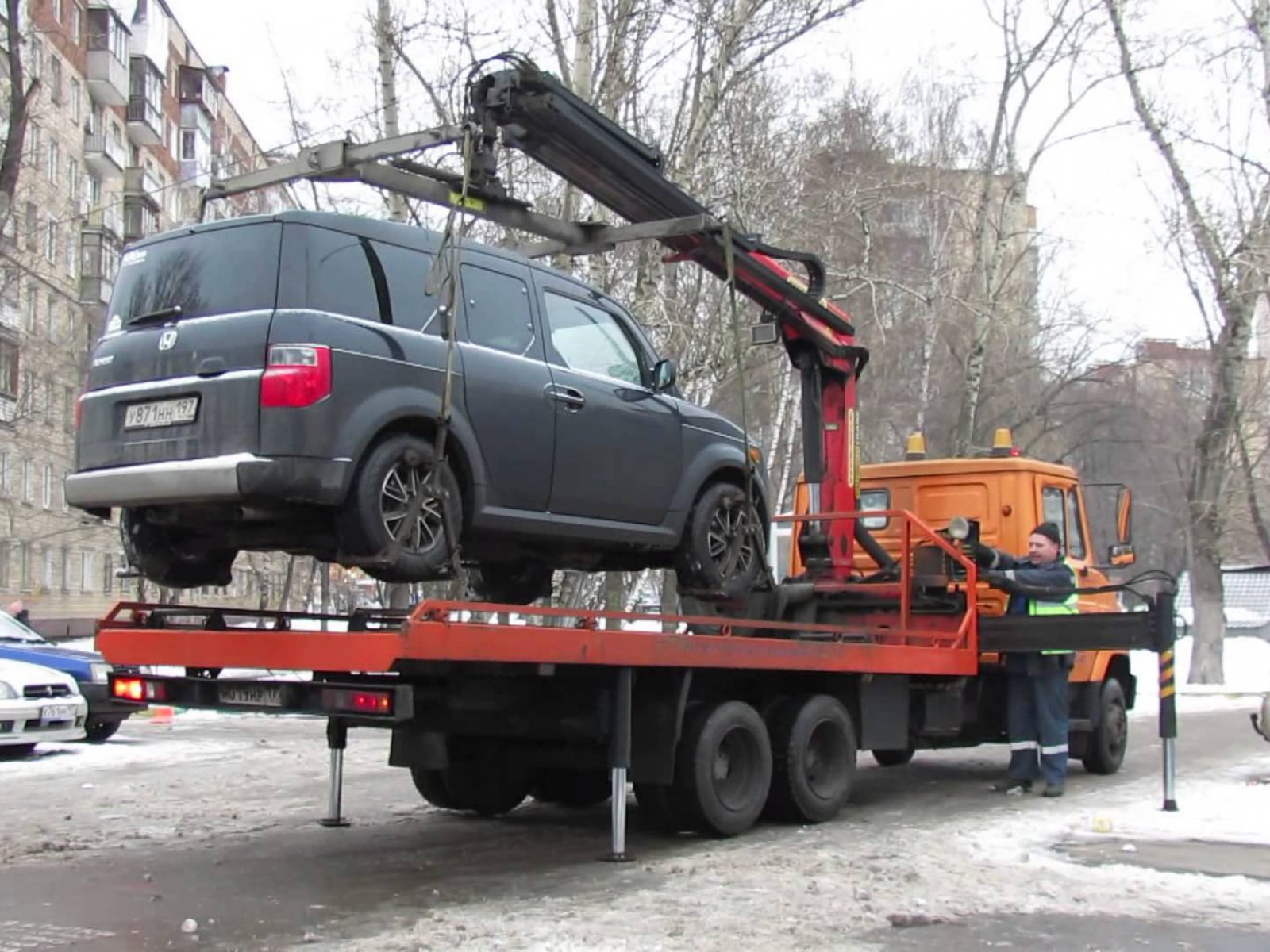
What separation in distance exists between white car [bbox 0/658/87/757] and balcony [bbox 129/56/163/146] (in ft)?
123

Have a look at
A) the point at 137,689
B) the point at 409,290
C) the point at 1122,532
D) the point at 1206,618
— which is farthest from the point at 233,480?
the point at 1206,618

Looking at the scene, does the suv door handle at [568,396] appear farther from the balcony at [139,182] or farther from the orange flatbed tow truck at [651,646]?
the balcony at [139,182]

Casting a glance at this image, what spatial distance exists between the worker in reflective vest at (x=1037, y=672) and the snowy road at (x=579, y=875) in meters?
0.36

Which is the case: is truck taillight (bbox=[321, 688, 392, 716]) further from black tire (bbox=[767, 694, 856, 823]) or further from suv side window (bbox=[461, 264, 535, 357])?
black tire (bbox=[767, 694, 856, 823])

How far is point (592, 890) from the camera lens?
21.9 feet

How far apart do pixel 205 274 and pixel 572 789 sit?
4.43 meters

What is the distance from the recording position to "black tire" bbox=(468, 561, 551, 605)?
8.56 m

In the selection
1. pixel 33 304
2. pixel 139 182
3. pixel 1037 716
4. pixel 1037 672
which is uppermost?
pixel 139 182

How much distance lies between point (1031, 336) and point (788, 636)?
771 inches

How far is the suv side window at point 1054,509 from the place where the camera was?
1112 cm

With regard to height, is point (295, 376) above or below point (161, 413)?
above

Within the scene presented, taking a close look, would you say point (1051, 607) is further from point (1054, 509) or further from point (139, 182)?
point (139, 182)

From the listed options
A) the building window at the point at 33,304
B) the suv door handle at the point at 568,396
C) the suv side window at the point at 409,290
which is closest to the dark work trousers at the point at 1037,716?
the suv door handle at the point at 568,396

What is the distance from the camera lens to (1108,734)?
11.5m
